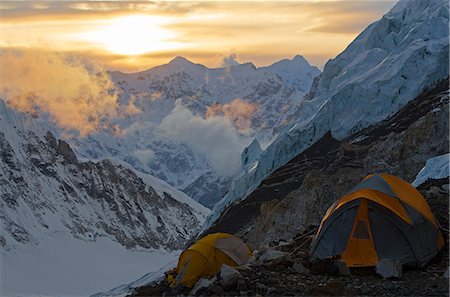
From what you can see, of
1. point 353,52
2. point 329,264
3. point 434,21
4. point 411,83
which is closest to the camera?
point 329,264

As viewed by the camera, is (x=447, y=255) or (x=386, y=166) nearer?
(x=447, y=255)

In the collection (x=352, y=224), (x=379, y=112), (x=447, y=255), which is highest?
(x=379, y=112)

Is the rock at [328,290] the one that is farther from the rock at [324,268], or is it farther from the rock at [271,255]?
the rock at [271,255]

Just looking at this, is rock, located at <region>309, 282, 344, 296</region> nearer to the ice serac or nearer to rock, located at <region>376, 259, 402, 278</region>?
rock, located at <region>376, 259, 402, 278</region>

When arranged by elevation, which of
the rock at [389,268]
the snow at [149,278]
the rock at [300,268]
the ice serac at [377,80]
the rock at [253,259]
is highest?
the ice serac at [377,80]

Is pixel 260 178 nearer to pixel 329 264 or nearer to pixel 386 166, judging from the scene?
pixel 386 166

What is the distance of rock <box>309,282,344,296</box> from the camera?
766 inches

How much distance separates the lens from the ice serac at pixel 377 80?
263ft

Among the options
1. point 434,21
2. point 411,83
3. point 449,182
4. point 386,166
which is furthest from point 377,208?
point 434,21

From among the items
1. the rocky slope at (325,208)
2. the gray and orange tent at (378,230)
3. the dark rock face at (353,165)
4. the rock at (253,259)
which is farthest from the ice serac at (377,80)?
the gray and orange tent at (378,230)

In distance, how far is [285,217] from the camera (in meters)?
62.9

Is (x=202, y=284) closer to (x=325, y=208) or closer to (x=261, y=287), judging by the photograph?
(x=261, y=287)

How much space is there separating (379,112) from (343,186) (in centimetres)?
2307

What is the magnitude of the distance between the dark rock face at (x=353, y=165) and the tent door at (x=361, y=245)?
2583 centimetres
